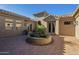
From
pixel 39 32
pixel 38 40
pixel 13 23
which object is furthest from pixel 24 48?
pixel 13 23

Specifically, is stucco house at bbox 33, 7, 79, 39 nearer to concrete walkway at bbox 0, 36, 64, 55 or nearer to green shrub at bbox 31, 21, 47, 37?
green shrub at bbox 31, 21, 47, 37

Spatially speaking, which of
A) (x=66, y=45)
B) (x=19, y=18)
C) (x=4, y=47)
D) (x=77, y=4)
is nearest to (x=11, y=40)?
(x=4, y=47)

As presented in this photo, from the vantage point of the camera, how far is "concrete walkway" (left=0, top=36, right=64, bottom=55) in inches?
152

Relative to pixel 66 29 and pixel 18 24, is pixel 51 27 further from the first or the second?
pixel 18 24

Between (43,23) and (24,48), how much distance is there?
725 millimetres

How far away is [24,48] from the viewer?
153 inches

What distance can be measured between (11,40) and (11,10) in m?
0.69

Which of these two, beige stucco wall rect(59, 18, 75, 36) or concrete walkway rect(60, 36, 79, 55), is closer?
concrete walkway rect(60, 36, 79, 55)

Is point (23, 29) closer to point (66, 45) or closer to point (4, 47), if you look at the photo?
point (4, 47)

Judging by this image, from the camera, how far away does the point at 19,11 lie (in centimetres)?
387

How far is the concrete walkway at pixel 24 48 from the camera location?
12.7 feet

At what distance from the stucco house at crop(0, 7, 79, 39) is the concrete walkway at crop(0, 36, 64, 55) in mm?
168

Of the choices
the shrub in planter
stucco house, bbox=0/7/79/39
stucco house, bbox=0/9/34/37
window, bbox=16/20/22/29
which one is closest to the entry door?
stucco house, bbox=0/7/79/39

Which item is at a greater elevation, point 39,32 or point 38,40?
point 39,32
